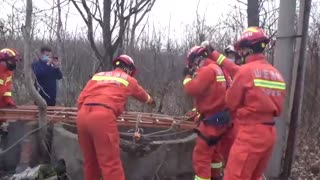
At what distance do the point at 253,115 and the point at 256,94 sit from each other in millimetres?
236

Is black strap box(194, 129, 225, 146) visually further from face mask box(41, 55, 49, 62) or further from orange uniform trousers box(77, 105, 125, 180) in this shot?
face mask box(41, 55, 49, 62)

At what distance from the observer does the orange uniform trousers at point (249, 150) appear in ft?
18.5

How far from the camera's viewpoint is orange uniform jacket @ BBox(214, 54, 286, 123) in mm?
5770

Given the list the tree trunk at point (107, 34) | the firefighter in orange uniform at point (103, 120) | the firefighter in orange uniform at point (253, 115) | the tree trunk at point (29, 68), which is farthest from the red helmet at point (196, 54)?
the tree trunk at point (107, 34)

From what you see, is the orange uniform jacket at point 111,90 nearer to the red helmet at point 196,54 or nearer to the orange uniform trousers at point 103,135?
the orange uniform trousers at point 103,135

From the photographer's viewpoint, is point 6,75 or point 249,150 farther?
point 6,75

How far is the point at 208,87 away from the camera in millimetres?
7031

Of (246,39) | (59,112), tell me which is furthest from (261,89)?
(59,112)

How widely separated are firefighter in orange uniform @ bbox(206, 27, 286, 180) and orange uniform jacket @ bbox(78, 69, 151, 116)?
1.53m

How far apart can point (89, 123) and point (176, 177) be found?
2.48 m

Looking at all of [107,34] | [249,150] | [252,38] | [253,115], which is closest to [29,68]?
[107,34]

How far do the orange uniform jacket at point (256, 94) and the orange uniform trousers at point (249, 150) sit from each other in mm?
117

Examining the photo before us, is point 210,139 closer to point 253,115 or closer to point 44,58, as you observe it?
point 253,115

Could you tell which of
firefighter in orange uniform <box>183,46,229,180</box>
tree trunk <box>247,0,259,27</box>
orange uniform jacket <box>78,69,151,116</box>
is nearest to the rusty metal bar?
firefighter in orange uniform <box>183,46,229,180</box>
